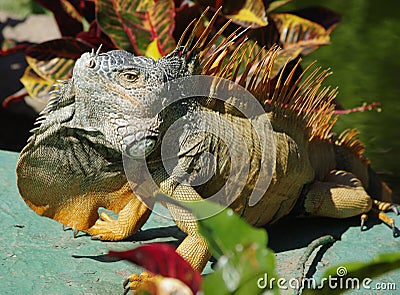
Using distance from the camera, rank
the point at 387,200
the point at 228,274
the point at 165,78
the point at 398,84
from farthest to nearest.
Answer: the point at 398,84, the point at 387,200, the point at 165,78, the point at 228,274

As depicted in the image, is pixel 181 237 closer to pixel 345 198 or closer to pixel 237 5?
pixel 345 198

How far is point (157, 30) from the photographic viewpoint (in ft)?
14.5

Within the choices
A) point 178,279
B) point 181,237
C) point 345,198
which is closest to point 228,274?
point 178,279

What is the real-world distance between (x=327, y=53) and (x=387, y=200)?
2.96m

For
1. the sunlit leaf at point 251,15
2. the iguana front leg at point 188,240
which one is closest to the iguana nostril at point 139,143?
the iguana front leg at point 188,240

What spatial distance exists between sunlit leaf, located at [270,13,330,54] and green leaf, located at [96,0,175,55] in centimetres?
79

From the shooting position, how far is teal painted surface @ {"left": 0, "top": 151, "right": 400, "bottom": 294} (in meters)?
2.39

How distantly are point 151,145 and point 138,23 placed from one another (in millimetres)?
2258

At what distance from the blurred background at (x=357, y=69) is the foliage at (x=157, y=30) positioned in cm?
96

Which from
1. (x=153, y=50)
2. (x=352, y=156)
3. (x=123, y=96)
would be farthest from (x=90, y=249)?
(x=153, y=50)

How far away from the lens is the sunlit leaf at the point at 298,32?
4.59 metres

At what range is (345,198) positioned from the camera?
3.05 m

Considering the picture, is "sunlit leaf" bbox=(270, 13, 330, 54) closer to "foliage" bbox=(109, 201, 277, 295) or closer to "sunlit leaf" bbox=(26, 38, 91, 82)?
"sunlit leaf" bbox=(26, 38, 91, 82)

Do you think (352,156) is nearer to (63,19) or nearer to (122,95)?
(122,95)
